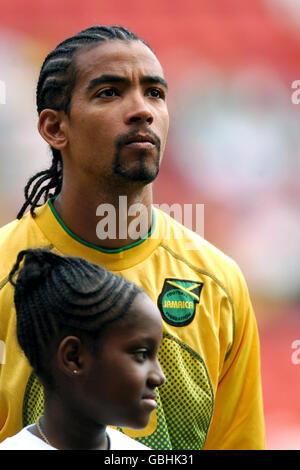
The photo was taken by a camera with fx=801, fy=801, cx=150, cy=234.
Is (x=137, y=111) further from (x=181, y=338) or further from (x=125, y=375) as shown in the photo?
(x=125, y=375)

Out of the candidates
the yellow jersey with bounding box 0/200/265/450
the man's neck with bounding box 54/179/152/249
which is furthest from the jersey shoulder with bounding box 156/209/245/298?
the man's neck with bounding box 54/179/152/249

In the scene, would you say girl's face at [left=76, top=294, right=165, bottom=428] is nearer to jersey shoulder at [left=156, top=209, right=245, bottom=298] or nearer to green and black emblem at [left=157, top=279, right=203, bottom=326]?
green and black emblem at [left=157, top=279, right=203, bottom=326]

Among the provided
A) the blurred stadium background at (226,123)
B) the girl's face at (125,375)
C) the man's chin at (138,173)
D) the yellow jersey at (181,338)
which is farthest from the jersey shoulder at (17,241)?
the blurred stadium background at (226,123)

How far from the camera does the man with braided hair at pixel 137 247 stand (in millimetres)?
2455

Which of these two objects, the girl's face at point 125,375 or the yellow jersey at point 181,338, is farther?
the yellow jersey at point 181,338

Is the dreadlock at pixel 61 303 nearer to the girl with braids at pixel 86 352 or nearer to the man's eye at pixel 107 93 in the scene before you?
the girl with braids at pixel 86 352

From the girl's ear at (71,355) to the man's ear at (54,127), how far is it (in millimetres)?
882

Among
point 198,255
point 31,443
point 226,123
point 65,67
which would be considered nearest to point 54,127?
point 65,67

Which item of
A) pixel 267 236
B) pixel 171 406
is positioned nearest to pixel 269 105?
pixel 267 236

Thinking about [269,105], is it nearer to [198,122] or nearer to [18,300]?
[198,122]

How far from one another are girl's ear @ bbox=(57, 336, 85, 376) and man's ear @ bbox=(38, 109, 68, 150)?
0.88m

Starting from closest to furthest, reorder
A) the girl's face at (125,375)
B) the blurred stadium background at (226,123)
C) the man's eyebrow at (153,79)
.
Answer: the girl's face at (125,375)
the man's eyebrow at (153,79)
the blurred stadium background at (226,123)

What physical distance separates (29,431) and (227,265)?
3.42 feet

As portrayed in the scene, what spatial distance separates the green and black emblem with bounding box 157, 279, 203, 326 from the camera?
261 cm
